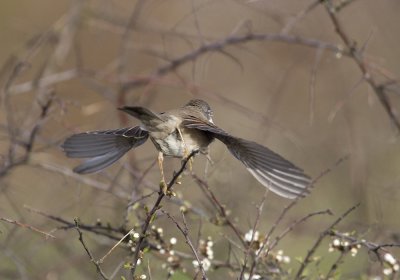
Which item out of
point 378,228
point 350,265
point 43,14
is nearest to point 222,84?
point 43,14

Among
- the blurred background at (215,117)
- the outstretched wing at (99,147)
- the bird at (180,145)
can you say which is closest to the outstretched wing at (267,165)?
the bird at (180,145)

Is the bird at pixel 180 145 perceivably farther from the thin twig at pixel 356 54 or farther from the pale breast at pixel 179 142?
the thin twig at pixel 356 54

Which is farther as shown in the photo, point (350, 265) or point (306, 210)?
point (306, 210)

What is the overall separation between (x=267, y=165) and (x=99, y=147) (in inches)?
29.2

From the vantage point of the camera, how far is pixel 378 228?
3188mm

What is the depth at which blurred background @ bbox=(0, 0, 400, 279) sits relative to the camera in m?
3.43

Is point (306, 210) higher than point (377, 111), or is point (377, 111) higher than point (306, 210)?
point (377, 111)

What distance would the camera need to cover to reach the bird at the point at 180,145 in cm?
268

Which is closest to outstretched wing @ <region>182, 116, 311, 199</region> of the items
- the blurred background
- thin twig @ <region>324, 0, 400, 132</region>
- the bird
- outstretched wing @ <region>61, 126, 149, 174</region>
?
the bird

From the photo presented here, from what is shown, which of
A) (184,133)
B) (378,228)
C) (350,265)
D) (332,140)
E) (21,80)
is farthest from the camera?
(21,80)

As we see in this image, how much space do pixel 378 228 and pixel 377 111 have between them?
147 inches

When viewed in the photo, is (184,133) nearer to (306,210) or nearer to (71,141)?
(71,141)

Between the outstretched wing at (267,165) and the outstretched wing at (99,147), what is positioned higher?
the outstretched wing at (99,147)

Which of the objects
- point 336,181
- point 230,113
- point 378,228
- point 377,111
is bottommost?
point 378,228
